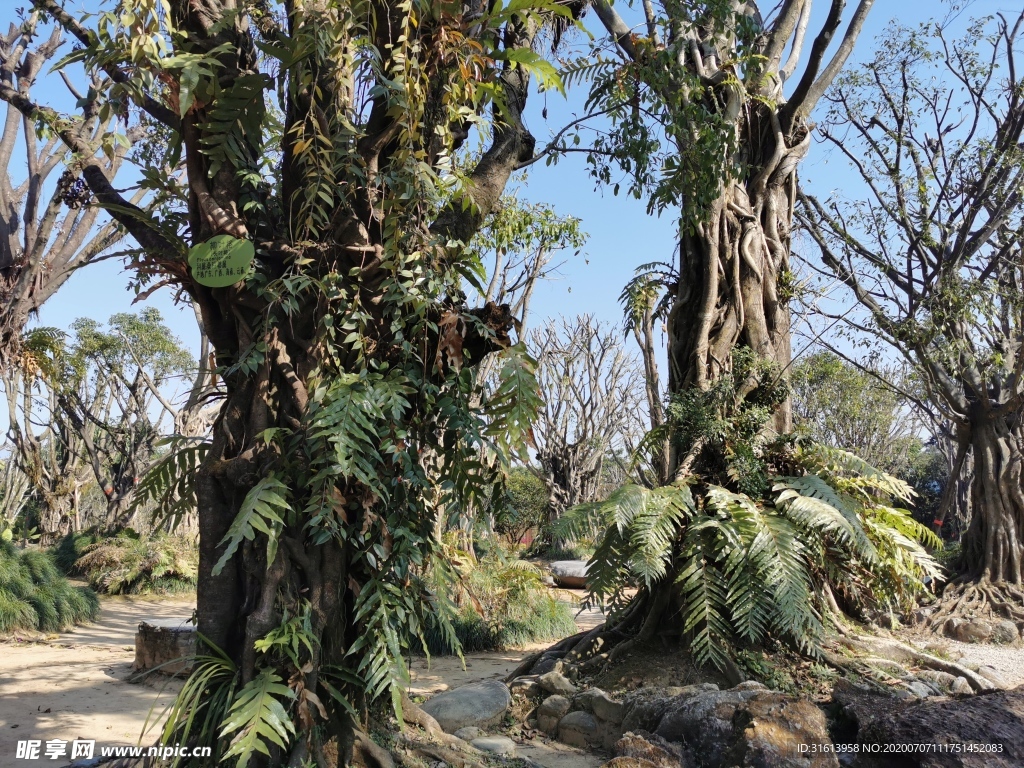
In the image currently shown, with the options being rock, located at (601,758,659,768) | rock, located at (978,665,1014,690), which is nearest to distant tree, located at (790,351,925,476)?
rock, located at (978,665,1014,690)

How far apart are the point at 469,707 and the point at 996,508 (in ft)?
26.4

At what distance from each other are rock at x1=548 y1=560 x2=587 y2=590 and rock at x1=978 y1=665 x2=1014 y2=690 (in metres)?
7.93

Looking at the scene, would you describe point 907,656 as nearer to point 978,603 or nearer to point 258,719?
point 978,603

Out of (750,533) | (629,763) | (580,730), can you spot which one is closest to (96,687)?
→ (580,730)

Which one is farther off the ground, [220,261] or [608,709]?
[220,261]

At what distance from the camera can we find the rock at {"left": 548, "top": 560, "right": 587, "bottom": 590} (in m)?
14.7

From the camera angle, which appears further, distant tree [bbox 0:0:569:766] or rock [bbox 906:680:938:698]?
rock [bbox 906:680:938:698]

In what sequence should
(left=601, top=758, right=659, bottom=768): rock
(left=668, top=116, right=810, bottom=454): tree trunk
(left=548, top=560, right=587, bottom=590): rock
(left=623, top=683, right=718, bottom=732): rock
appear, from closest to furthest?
(left=601, top=758, right=659, bottom=768): rock
(left=623, top=683, right=718, bottom=732): rock
(left=668, top=116, right=810, bottom=454): tree trunk
(left=548, top=560, right=587, bottom=590): rock

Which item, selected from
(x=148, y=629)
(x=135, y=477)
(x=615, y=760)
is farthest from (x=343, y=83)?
(x=135, y=477)

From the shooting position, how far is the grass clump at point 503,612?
8555mm

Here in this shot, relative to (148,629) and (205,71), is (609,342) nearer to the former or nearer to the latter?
(148,629)

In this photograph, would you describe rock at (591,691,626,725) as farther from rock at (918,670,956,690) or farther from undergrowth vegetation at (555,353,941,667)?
rock at (918,670,956,690)

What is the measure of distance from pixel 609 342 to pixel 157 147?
15.4 meters

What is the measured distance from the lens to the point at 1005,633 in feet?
28.0
